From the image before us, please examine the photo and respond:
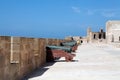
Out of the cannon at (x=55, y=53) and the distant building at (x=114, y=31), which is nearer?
the cannon at (x=55, y=53)

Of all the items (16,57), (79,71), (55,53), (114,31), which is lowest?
(79,71)

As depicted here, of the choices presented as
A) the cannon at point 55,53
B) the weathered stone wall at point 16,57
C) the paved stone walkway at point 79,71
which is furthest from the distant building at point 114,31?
the weathered stone wall at point 16,57

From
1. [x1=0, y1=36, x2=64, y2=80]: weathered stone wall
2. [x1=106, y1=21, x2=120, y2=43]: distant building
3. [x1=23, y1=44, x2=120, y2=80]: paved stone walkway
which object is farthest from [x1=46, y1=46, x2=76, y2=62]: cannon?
[x1=106, y1=21, x2=120, y2=43]: distant building

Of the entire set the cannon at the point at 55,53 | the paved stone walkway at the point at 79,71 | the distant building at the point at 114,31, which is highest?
the distant building at the point at 114,31

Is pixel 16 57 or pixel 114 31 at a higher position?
pixel 114 31

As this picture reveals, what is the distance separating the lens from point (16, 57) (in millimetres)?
8102

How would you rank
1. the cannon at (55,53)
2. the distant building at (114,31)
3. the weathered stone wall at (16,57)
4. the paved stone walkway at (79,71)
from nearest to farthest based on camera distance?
A: the weathered stone wall at (16,57), the paved stone walkway at (79,71), the cannon at (55,53), the distant building at (114,31)

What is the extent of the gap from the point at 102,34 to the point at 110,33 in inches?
1132

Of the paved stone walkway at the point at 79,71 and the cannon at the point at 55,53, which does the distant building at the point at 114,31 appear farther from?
the paved stone walkway at the point at 79,71

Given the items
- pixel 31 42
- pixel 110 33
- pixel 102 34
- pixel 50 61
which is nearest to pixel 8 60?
pixel 31 42

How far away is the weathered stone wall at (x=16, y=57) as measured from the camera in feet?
22.7

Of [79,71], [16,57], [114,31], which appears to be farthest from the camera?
[114,31]

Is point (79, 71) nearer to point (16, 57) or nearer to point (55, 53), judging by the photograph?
point (16, 57)

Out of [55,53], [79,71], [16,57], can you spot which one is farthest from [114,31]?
[16,57]
